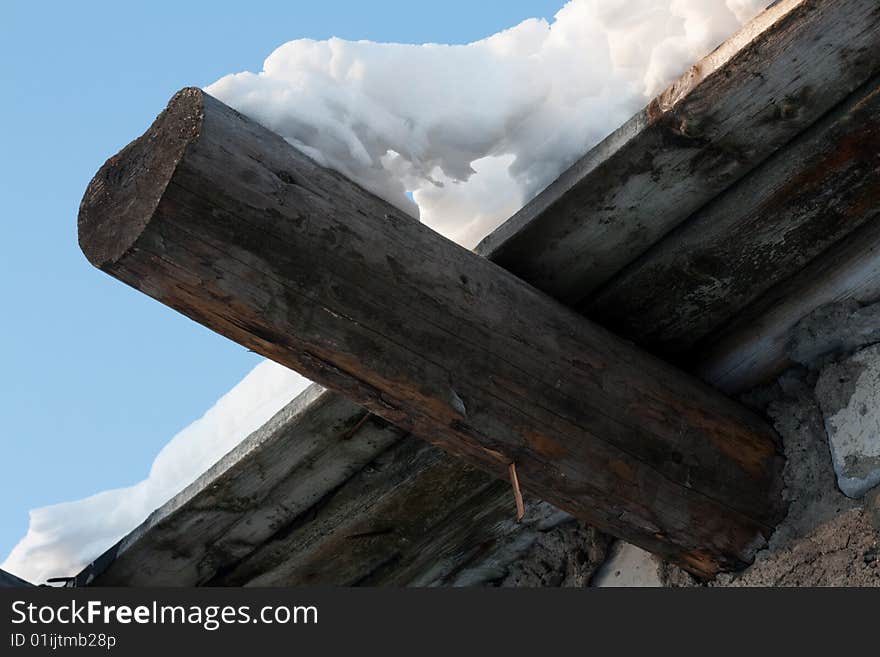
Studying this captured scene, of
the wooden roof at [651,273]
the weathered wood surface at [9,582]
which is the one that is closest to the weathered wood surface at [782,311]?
the wooden roof at [651,273]

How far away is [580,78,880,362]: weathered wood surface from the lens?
1.50 metres

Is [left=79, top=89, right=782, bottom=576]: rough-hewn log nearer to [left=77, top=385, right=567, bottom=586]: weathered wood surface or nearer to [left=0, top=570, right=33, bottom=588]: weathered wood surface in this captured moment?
[left=77, top=385, right=567, bottom=586]: weathered wood surface

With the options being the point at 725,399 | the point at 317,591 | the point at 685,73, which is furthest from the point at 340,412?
the point at 685,73

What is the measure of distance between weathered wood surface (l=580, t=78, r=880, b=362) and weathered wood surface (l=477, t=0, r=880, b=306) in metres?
0.03

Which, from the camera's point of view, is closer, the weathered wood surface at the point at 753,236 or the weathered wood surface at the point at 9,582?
the weathered wood surface at the point at 753,236

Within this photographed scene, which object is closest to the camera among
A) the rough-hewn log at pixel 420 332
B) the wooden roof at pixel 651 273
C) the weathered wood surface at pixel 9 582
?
the rough-hewn log at pixel 420 332

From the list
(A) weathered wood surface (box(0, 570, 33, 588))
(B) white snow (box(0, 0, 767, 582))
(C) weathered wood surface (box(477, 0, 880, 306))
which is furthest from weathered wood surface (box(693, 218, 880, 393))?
(A) weathered wood surface (box(0, 570, 33, 588))

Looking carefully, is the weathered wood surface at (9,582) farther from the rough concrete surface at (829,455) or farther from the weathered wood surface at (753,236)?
the rough concrete surface at (829,455)

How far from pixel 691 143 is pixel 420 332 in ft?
1.47

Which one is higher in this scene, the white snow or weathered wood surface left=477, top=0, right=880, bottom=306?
the white snow

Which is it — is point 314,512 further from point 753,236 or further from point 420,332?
point 753,236

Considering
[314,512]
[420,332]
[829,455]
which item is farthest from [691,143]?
[314,512]

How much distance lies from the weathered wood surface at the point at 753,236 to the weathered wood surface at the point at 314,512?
Result: 0.42m

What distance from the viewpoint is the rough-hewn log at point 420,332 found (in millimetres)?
1290
